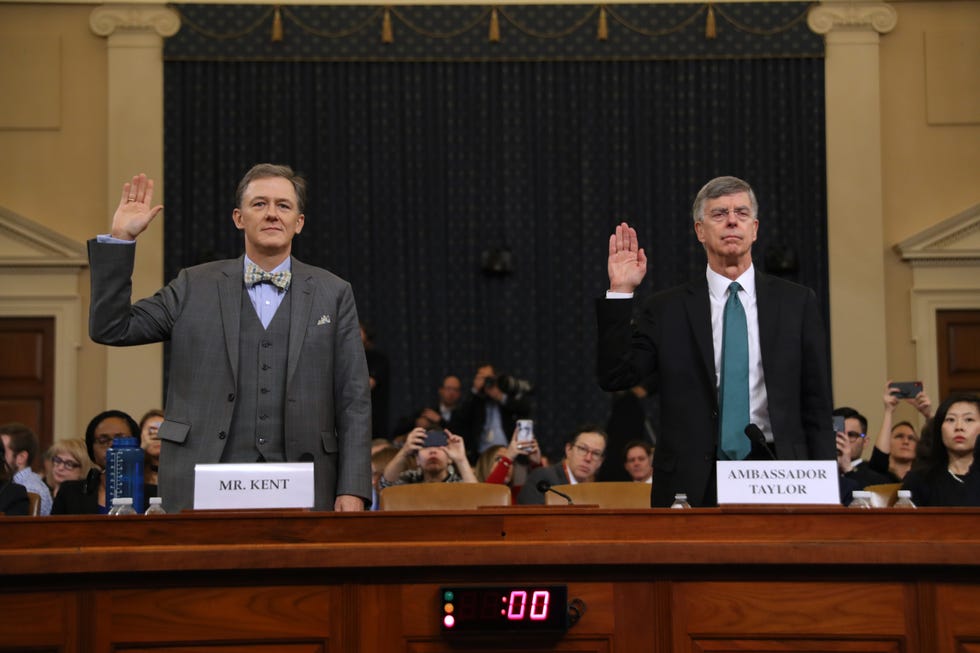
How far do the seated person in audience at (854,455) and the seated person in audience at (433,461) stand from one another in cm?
154

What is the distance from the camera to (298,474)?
264 cm

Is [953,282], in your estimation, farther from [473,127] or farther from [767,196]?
[473,127]

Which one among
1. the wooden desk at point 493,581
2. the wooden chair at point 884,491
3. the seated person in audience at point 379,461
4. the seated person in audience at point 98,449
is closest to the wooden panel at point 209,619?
the wooden desk at point 493,581

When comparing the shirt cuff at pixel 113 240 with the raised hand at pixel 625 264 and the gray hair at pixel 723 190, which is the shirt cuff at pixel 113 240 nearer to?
the raised hand at pixel 625 264

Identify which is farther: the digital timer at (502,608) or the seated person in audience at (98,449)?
the seated person in audience at (98,449)

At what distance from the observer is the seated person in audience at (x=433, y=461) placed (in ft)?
18.2

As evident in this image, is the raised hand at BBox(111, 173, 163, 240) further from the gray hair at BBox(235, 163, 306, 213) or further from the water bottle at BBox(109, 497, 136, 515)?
the water bottle at BBox(109, 497, 136, 515)

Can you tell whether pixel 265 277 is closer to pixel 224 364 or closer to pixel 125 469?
pixel 224 364

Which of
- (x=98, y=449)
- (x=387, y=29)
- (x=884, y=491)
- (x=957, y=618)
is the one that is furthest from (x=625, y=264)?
(x=387, y=29)

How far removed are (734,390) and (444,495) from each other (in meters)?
1.88

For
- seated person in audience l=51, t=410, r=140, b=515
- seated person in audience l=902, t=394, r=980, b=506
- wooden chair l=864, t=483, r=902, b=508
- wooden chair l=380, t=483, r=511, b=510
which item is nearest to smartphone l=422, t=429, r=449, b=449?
wooden chair l=380, t=483, r=511, b=510

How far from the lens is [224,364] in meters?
3.31

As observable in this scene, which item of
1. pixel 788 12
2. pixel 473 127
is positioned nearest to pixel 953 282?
pixel 788 12

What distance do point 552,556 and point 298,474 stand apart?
583 mm
